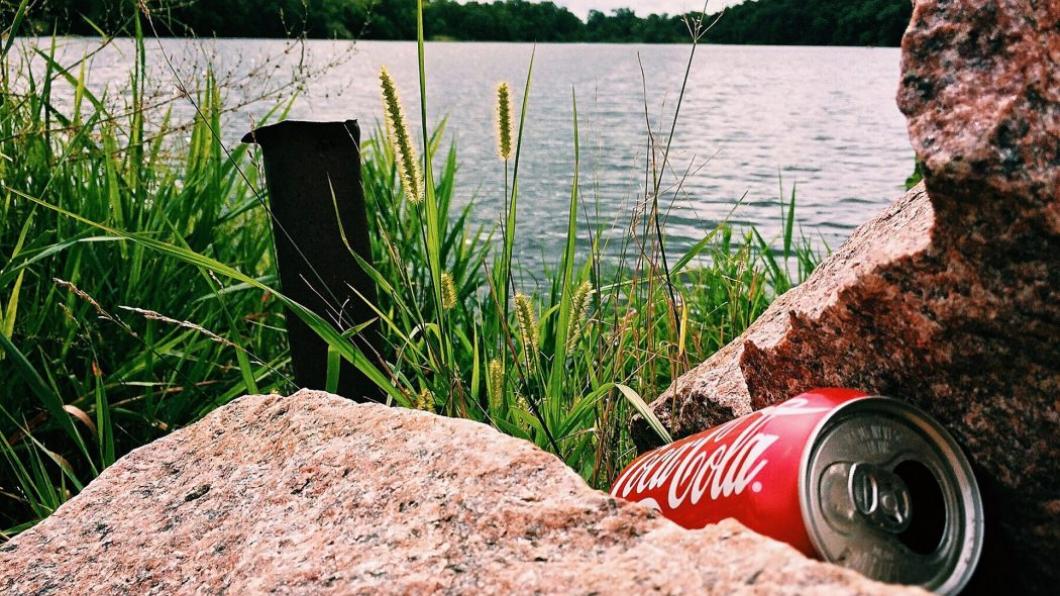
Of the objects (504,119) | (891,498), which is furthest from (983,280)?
(504,119)

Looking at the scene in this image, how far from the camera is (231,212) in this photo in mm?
2824

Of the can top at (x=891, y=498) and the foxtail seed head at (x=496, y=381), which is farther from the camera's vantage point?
the foxtail seed head at (x=496, y=381)

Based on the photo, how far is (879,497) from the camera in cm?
107

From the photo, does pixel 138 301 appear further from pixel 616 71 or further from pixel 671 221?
pixel 616 71

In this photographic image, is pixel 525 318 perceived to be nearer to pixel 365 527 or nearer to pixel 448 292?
pixel 448 292

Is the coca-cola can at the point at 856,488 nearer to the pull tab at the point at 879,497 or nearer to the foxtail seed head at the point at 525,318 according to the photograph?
the pull tab at the point at 879,497

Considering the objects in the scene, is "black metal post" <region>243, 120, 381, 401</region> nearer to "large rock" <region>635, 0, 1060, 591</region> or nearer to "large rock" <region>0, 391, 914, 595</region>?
"large rock" <region>0, 391, 914, 595</region>

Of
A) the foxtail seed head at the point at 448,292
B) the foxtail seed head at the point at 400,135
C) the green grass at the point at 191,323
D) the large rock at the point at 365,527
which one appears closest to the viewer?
the large rock at the point at 365,527

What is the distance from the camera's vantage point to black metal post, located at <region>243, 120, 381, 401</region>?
2111 mm

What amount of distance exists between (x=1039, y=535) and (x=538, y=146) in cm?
1335

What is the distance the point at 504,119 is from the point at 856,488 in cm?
94

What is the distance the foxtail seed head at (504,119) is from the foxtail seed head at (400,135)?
0.54ft

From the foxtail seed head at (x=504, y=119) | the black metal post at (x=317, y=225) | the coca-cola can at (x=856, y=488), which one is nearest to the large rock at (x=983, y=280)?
the coca-cola can at (x=856, y=488)

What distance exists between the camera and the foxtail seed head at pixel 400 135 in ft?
5.33
